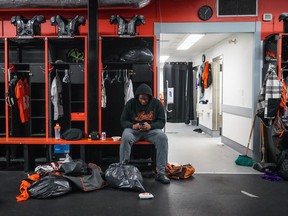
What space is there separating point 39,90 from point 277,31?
4.00 meters

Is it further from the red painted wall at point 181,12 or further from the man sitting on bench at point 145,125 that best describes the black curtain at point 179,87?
the man sitting on bench at point 145,125

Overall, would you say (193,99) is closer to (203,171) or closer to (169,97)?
(169,97)

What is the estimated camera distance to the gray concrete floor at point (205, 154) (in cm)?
496

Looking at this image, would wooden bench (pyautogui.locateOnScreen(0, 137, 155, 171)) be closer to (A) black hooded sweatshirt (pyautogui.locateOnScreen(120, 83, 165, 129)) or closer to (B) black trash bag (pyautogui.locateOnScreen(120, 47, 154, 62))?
(A) black hooded sweatshirt (pyautogui.locateOnScreen(120, 83, 165, 129))

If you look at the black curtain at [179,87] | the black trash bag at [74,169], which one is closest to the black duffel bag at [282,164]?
the black trash bag at [74,169]

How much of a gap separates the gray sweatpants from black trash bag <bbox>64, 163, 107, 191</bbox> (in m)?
0.46

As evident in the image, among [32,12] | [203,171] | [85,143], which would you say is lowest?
[203,171]

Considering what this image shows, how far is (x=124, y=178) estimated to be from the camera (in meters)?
3.92

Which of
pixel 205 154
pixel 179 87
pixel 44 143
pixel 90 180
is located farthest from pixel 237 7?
pixel 179 87

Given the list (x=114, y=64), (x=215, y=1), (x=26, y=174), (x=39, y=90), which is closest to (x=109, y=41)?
(x=114, y=64)

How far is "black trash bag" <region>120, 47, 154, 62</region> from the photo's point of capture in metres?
4.91

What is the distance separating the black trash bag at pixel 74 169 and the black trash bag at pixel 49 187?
5.4 inches

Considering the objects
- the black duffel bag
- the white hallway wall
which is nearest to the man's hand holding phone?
the black duffel bag

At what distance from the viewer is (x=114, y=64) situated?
5203mm
